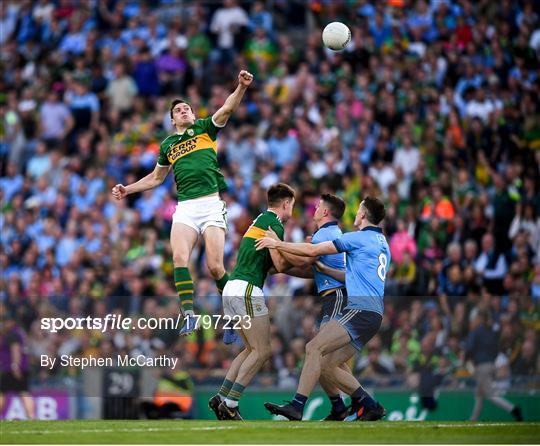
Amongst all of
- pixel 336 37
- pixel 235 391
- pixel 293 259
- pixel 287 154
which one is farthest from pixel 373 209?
pixel 287 154

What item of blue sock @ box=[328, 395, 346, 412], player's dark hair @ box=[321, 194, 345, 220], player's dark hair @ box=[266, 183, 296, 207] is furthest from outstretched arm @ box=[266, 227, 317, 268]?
blue sock @ box=[328, 395, 346, 412]

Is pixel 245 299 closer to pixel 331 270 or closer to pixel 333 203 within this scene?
pixel 331 270

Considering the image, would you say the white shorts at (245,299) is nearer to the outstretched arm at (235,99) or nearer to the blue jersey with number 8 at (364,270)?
the blue jersey with number 8 at (364,270)

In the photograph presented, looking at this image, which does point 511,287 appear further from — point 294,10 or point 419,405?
point 294,10

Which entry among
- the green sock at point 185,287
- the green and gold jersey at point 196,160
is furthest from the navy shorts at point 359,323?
the green and gold jersey at point 196,160

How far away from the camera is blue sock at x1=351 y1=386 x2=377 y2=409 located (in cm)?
1466

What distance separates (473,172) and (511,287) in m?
2.66

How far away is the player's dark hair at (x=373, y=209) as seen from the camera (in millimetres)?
14695

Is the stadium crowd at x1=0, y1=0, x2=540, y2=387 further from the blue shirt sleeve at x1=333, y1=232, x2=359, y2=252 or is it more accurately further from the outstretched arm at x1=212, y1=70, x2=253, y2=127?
the outstretched arm at x1=212, y1=70, x2=253, y2=127

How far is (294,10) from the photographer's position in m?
27.9

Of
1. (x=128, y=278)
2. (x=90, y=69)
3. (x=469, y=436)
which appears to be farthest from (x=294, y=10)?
(x=469, y=436)

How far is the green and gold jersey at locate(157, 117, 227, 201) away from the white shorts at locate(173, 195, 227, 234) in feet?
0.25

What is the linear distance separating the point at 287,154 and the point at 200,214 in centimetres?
875

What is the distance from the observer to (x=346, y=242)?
14.5 metres
